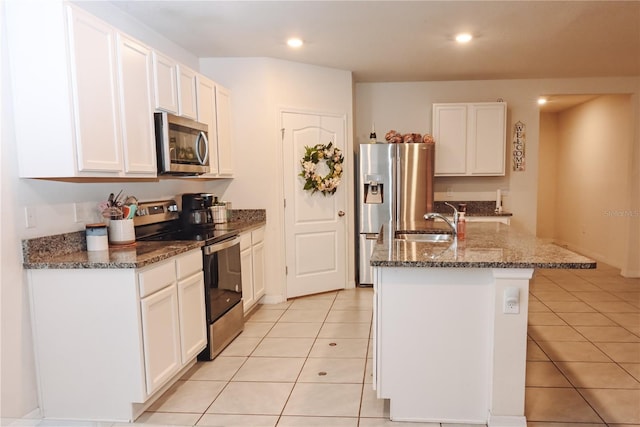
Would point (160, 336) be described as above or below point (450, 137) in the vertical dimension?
below

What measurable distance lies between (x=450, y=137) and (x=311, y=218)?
6.48 feet

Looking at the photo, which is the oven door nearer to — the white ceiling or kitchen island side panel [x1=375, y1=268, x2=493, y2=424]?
kitchen island side panel [x1=375, y1=268, x2=493, y2=424]

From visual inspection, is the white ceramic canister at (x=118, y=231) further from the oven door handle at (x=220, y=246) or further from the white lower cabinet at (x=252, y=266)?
the white lower cabinet at (x=252, y=266)

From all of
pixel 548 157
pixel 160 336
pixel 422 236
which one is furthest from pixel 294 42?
pixel 548 157

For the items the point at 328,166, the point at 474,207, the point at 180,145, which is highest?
the point at 180,145

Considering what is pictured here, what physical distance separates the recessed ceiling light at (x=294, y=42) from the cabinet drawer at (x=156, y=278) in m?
2.18

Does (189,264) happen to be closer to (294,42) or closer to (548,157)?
(294,42)

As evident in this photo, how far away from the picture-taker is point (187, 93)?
3.13 m

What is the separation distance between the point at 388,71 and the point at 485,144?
1453mm

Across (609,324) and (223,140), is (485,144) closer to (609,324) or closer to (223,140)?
(609,324)

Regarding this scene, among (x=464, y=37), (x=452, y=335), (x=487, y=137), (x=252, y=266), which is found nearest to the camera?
(x=452, y=335)

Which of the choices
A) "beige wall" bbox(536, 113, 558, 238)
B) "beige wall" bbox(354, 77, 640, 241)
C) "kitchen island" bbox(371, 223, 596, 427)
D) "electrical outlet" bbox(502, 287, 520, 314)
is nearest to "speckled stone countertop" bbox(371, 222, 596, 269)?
"kitchen island" bbox(371, 223, 596, 427)

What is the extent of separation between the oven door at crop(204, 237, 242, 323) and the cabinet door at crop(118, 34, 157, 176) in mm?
714

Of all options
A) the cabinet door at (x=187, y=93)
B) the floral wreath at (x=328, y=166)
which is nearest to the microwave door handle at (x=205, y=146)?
the cabinet door at (x=187, y=93)
